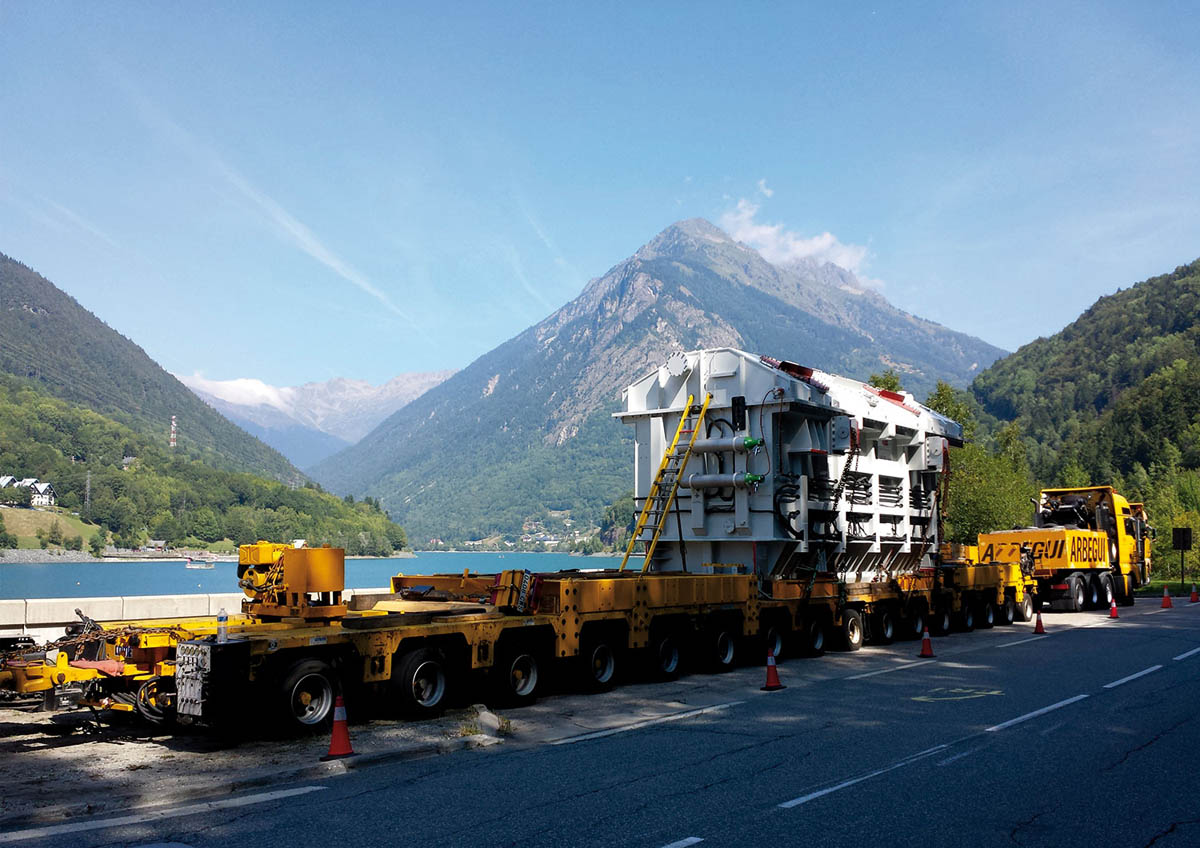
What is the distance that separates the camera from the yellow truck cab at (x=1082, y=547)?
3144 centimetres

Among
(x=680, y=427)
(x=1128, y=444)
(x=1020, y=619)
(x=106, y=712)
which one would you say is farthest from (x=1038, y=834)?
(x=1128, y=444)

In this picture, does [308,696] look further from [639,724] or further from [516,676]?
[639,724]

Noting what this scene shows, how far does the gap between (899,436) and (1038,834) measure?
16.6 metres

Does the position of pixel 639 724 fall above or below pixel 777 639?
below

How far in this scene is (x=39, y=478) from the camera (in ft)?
561

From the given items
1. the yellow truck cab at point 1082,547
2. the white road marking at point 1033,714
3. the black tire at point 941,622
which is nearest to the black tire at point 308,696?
the white road marking at point 1033,714

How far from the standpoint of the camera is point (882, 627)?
71.1ft

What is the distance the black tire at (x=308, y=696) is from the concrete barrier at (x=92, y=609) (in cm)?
448

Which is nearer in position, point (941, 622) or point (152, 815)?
point (152, 815)

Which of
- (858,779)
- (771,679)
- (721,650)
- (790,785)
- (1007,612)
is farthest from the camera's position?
(1007,612)

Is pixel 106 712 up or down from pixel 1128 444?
down

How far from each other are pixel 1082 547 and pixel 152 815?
31.3 m

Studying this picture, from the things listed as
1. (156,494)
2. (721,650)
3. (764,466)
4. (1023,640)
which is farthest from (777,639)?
(156,494)

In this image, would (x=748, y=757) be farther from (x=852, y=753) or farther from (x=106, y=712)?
(x=106, y=712)
